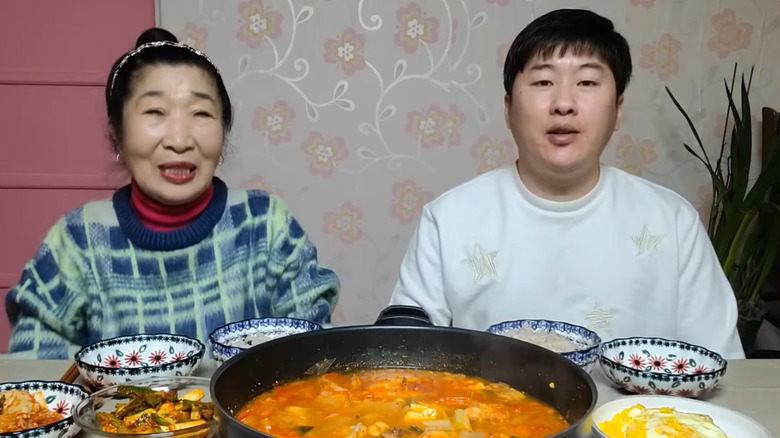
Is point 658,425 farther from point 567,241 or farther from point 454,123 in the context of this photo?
point 454,123

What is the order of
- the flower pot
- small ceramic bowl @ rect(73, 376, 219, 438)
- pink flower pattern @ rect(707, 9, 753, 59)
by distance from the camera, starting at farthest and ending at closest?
pink flower pattern @ rect(707, 9, 753, 59)
the flower pot
small ceramic bowl @ rect(73, 376, 219, 438)

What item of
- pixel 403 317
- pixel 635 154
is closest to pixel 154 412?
pixel 403 317

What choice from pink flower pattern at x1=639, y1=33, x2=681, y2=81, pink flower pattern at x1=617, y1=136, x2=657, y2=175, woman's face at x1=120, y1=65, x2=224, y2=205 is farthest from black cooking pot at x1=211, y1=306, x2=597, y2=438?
pink flower pattern at x1=639, y1=33, x2=681, y2=81

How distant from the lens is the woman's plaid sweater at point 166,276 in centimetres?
182

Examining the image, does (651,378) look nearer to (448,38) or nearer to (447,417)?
(447,417)

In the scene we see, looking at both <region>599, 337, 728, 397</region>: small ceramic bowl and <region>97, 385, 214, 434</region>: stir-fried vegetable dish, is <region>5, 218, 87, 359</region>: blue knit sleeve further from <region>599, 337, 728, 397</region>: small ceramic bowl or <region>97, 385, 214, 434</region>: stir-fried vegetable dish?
<region>599, 337, 728, 397</region>: small ceramic bowl

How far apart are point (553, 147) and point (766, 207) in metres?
1.49

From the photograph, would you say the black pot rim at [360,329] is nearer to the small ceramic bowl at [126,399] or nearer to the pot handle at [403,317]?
the small ceramic bowl at [126,399]

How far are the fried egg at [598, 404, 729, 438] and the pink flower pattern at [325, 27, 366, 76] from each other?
7.24ft

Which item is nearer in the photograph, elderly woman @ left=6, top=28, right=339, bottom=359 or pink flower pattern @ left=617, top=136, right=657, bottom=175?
elderly woman @ left=6, top=28, right=339, bottom=359

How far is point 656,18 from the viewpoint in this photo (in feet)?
10.1

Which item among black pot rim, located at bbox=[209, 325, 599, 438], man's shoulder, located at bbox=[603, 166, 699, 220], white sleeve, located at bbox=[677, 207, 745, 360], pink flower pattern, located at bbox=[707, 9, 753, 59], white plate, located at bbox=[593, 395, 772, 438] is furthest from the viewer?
pink flower pattern, located at bbox=[707, 9, 753, 59]

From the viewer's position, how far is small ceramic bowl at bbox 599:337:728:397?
1247mm

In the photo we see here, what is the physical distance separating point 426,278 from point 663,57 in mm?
1810
